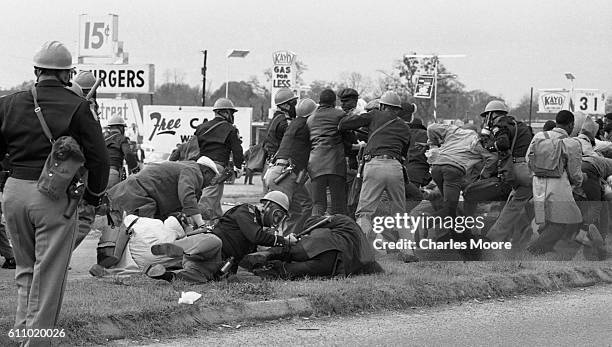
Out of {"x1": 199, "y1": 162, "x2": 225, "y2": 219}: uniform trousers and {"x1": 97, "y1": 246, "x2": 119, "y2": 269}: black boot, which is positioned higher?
{"x1": 199, "y1": 162, "x2": 225, "y2": 219}: uniform trousers

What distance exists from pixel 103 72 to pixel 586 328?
1604 centimetres

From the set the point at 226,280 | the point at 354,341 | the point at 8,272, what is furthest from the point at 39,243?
the point at 8,272

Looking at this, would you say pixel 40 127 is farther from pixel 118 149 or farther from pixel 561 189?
pixel 561 189

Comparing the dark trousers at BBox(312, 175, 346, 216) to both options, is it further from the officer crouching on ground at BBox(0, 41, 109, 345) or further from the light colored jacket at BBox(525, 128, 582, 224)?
the officer crouching on ground at BBox(0, 41, 109, 345)

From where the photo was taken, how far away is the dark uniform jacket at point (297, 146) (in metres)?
11.8

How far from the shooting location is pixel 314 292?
852cm

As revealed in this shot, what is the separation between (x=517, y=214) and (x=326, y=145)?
2596mm

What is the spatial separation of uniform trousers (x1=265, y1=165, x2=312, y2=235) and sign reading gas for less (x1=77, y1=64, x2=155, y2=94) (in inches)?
428

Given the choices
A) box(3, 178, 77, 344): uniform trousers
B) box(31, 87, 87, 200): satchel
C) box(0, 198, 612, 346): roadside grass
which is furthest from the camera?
box(0, 198, 612, 346): roadside grass

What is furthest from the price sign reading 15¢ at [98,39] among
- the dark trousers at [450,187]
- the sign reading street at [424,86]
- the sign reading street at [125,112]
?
the sign reading street at [424,86]

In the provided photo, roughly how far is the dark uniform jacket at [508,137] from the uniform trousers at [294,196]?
2.44m

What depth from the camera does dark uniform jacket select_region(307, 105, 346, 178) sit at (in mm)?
11750

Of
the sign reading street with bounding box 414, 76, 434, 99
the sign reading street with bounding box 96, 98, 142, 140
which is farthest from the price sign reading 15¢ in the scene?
the sign reading street with bounding box 414, 76, 434, 99

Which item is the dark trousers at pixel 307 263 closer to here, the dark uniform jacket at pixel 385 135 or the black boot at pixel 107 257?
the black boot at pixel 107 257
